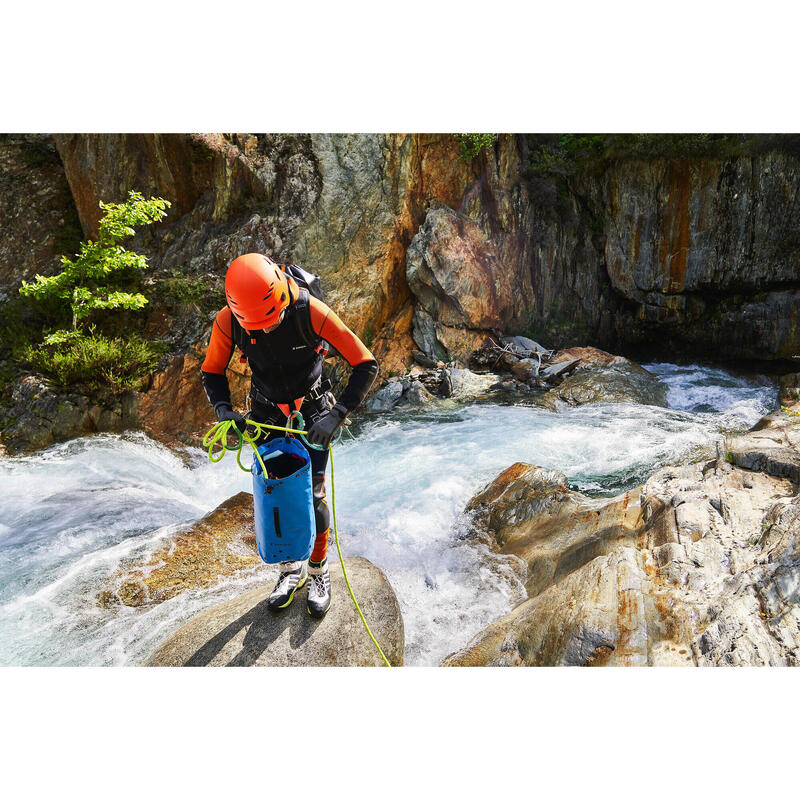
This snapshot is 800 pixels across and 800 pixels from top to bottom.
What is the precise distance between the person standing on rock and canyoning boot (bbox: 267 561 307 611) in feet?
0.44

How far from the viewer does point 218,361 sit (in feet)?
5.49

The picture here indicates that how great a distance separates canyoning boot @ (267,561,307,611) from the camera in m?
1.78

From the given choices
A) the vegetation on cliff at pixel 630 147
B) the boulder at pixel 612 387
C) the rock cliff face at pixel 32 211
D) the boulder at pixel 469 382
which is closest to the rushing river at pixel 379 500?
the boulder at pixel 612 387

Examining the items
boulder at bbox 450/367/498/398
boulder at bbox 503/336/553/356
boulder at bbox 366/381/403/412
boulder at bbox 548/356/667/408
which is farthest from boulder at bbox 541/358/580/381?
boulder at bbox 366/381/403/412

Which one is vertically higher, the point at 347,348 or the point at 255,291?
the point at 255,291

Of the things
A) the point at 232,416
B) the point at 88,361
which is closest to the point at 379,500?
the point at 232,416

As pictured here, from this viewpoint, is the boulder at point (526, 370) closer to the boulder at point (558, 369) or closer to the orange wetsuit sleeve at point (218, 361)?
the boulder at point (558, 369)

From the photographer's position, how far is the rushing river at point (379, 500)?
198 centimetres

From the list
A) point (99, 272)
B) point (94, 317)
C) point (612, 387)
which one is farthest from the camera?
point (612, 387)

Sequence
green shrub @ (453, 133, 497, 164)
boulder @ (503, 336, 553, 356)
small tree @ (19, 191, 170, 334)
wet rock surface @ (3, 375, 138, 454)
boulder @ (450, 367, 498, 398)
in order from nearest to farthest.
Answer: wet rock surface @ (3, 375, 138, 454) < small tree @ (19, 191, 170, 334) < boulder @ (450, 367, 498, 398) < green shrub @ (453, 133, 497, 164) < boulder @ (503, 336, 553, 356)

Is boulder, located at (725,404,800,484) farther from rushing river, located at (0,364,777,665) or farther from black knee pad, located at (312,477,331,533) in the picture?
black knee pad, located at (312,477,331,533)

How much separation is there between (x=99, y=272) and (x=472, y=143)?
416cm

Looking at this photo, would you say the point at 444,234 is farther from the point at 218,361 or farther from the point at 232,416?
the point at 232,416

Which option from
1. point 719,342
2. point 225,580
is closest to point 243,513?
point 225,580
